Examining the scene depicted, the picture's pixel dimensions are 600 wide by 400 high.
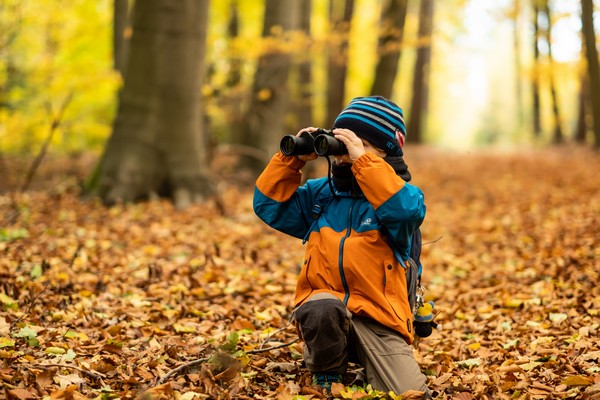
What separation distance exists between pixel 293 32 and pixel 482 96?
5920 centimetres

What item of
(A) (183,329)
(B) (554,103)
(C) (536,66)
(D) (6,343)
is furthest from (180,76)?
(B) (554,103)

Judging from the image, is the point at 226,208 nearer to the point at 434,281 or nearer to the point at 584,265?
the point at 434,281

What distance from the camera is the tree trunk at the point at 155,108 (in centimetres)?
816

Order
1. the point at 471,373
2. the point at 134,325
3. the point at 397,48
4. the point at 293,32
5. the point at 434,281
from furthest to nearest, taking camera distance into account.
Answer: the point at 397,48
the point at 293,32
the point at 434,281
the point at 134,325
the point at 471,373

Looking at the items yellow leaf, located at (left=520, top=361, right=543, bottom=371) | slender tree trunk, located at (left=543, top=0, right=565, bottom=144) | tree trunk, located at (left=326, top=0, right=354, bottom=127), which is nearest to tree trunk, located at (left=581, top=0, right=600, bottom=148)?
tree trunk, located at (left=326, top=0, right=354, bottom=127)

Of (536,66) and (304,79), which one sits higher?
(536,66)

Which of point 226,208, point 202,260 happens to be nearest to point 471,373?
point 202,260

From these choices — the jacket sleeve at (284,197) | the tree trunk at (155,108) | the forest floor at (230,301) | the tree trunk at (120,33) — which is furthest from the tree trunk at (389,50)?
the jacket sleeve at (284,197)

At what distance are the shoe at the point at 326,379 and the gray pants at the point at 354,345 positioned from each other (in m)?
0.03

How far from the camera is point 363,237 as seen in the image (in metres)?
3.07

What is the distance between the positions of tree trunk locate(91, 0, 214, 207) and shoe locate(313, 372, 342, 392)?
5312 mm

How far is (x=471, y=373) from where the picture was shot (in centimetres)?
348

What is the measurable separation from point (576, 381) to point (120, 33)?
10555 mm

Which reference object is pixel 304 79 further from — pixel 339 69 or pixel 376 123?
pixel 376 123
